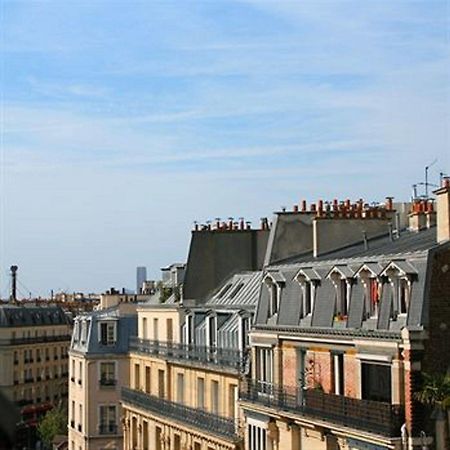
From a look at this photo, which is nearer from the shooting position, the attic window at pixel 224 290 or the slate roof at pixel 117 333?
the attic window at pixel 224 290

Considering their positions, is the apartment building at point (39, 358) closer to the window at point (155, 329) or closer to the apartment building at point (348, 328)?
the window at point (155, 329)

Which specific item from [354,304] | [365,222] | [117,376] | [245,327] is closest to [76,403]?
[117,376]

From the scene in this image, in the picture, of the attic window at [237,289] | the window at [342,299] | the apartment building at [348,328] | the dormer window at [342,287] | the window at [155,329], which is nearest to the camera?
the apartment building at [348,328]

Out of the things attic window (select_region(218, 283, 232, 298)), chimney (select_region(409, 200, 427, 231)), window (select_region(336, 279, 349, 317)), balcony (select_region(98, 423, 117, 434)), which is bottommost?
balcony (select_region(98, 423, 117, 434))

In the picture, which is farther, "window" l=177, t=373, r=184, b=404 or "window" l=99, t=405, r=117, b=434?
"window" l=99, t=405, r=117, b=434

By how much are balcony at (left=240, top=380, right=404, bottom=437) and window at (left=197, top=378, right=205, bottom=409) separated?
5.99m

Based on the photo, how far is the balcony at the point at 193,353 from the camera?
34.9m

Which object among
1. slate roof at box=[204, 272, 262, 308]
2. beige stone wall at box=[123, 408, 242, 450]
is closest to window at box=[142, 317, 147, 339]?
beige stone wall at box=[123, 408, 242, 450]

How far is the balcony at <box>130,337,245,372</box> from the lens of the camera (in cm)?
3494

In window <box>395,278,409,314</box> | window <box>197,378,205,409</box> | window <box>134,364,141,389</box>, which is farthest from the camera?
window <box>134,364,141,389</box>

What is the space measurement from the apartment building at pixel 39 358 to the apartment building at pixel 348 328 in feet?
180

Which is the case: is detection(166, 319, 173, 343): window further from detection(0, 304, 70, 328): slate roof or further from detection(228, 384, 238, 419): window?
detection(0, 304, 70, 328): slate roof

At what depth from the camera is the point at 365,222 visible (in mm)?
32719

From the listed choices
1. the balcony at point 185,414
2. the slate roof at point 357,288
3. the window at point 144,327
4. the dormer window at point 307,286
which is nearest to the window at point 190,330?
the balcony at point 185,414
